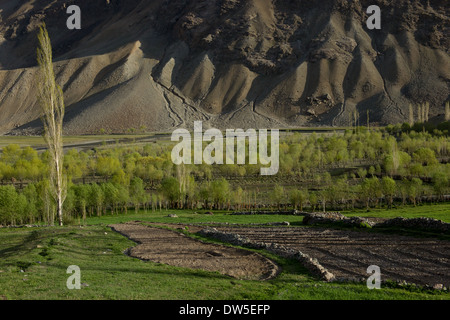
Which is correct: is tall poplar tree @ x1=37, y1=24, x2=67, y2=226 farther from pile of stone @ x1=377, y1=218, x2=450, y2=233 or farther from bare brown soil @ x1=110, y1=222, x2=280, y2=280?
pile of stone @ x1=377, y1=218, x2=450, y2=233

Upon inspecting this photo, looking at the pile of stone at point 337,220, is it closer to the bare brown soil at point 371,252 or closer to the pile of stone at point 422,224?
the pile of stone at point 422,224

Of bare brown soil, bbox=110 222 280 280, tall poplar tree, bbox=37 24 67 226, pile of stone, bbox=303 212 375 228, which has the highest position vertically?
tall poplar tree, bbox=37 24 67 226

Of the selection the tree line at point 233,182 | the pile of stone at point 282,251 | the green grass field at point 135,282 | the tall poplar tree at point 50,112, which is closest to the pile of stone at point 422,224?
the pile of stone at point 282,251

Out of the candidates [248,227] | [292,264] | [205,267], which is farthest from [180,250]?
[248,227]

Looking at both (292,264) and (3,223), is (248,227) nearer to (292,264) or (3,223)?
(292,264)

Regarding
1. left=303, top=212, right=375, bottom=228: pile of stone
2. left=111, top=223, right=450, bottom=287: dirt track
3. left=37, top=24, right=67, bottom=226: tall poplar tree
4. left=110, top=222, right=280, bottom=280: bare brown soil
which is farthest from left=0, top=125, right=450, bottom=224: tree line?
left=303, top=212, right=375, bottom=228: pile of stone
